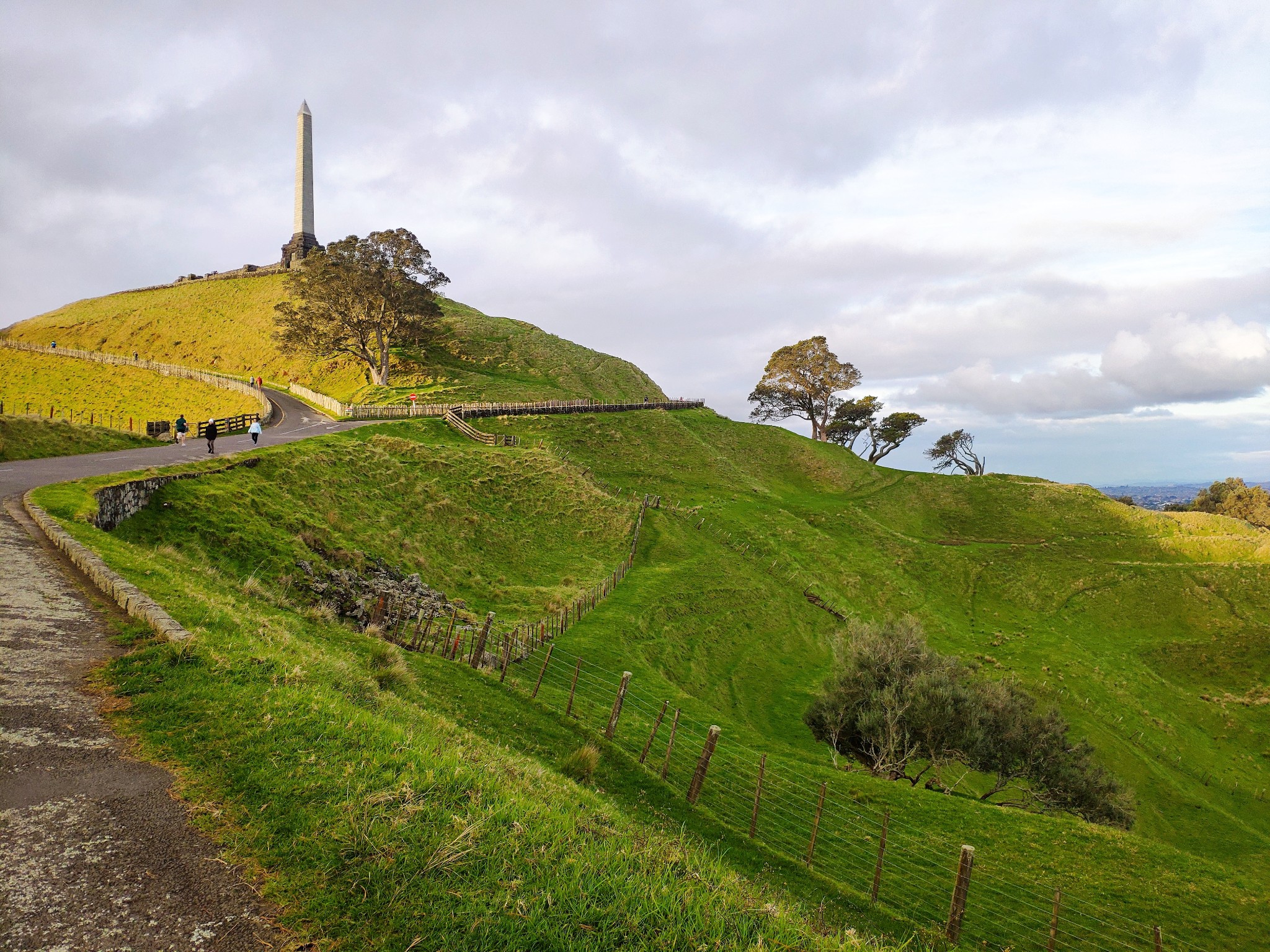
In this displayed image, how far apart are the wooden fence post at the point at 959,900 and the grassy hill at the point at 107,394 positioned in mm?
56321

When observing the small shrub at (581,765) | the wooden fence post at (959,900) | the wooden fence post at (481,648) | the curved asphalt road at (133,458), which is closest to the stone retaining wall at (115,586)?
the curved asphalt road at (133,458)

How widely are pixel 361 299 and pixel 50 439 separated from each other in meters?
39.9

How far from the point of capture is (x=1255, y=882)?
16250mm

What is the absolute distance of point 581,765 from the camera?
12719 mm

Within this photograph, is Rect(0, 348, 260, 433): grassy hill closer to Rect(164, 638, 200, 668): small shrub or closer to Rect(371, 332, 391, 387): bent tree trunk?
Rect(371, 332, 391, 387): bent tree trunk

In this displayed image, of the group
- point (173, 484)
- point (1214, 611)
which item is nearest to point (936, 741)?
point (173, 484)

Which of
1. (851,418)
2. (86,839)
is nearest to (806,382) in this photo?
(851,418)

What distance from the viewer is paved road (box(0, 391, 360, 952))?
4.62 meters

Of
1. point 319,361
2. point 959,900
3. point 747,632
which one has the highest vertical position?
point 319,361

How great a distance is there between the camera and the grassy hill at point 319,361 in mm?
72750

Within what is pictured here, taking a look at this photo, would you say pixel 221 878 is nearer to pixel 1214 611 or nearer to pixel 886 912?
pixel 886 912

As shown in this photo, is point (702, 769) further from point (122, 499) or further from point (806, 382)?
point (806, 382)

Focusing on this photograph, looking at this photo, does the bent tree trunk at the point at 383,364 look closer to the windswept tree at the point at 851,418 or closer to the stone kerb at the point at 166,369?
the stone kerb at the point at 166,369

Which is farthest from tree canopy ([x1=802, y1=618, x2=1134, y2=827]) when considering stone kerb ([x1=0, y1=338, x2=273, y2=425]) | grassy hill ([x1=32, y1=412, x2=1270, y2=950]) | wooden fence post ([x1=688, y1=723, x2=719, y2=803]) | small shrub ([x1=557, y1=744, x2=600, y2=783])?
stone kerb ([x1=0, y1=338, x2=273, y2=425])
